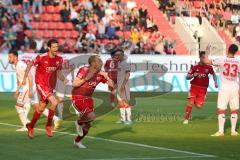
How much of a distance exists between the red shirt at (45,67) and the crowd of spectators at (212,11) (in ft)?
99.4

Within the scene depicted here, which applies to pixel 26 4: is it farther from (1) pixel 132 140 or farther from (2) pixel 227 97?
(1) pixel 132 140

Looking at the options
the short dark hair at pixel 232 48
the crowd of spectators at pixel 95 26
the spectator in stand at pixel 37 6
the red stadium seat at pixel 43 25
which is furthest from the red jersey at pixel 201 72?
the spectator in stand at pixel 37 6

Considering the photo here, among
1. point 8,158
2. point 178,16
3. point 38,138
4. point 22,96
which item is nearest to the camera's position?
point 8,158

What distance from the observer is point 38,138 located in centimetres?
1764

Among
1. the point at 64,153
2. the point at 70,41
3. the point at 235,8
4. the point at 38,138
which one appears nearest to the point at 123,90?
the point at 38,138

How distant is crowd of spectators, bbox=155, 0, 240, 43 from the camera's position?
48.4m

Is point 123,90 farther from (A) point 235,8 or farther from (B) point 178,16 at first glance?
(A) point 235,8

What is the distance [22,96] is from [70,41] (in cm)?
2103

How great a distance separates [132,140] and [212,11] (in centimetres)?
3322

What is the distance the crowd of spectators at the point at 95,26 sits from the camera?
39656 millimetres

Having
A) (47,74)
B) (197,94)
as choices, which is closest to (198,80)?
(197,94)

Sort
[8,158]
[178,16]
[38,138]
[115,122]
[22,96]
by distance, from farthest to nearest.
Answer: [178,16]
[115,122]
[22,96]
[38,138]
[8,158]

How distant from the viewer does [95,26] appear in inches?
1683

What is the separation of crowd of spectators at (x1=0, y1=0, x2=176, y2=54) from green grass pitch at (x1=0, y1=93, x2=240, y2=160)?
14.2 metres
